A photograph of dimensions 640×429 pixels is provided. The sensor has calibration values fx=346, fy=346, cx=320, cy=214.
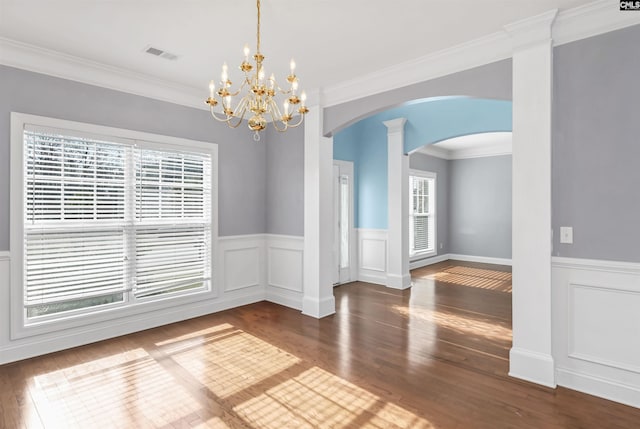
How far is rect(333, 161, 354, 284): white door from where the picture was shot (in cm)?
642

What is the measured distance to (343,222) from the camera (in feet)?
21.7

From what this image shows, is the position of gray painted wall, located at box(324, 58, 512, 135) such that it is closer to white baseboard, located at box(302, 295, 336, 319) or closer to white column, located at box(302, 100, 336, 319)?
white column, located at box(302, 100, 336, 319)

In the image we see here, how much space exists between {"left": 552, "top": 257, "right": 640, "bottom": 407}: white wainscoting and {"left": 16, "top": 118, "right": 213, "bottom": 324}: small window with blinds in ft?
12.9

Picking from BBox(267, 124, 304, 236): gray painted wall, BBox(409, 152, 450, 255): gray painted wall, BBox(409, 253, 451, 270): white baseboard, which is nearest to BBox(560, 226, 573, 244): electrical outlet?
BBox(267, 124, 304, 236): gray painted wall

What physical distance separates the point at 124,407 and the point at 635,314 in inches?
148

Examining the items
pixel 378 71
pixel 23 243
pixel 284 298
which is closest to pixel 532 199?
pixel 378 71

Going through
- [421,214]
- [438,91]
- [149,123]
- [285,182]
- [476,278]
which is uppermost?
[438,91]

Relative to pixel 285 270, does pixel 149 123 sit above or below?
above

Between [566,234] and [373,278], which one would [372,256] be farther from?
[566,234]

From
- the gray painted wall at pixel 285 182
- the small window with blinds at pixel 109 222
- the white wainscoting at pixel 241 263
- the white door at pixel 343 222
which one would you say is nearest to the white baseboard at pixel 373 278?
the white door at pixel 343 222

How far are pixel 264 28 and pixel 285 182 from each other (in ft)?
7.95

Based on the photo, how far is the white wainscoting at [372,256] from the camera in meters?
6.46

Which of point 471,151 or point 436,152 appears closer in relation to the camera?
point 436,152

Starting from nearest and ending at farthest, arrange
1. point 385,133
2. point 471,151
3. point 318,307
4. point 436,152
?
Answer: point 318,307 < point 385,133 < point 436,152 < point 471,151
